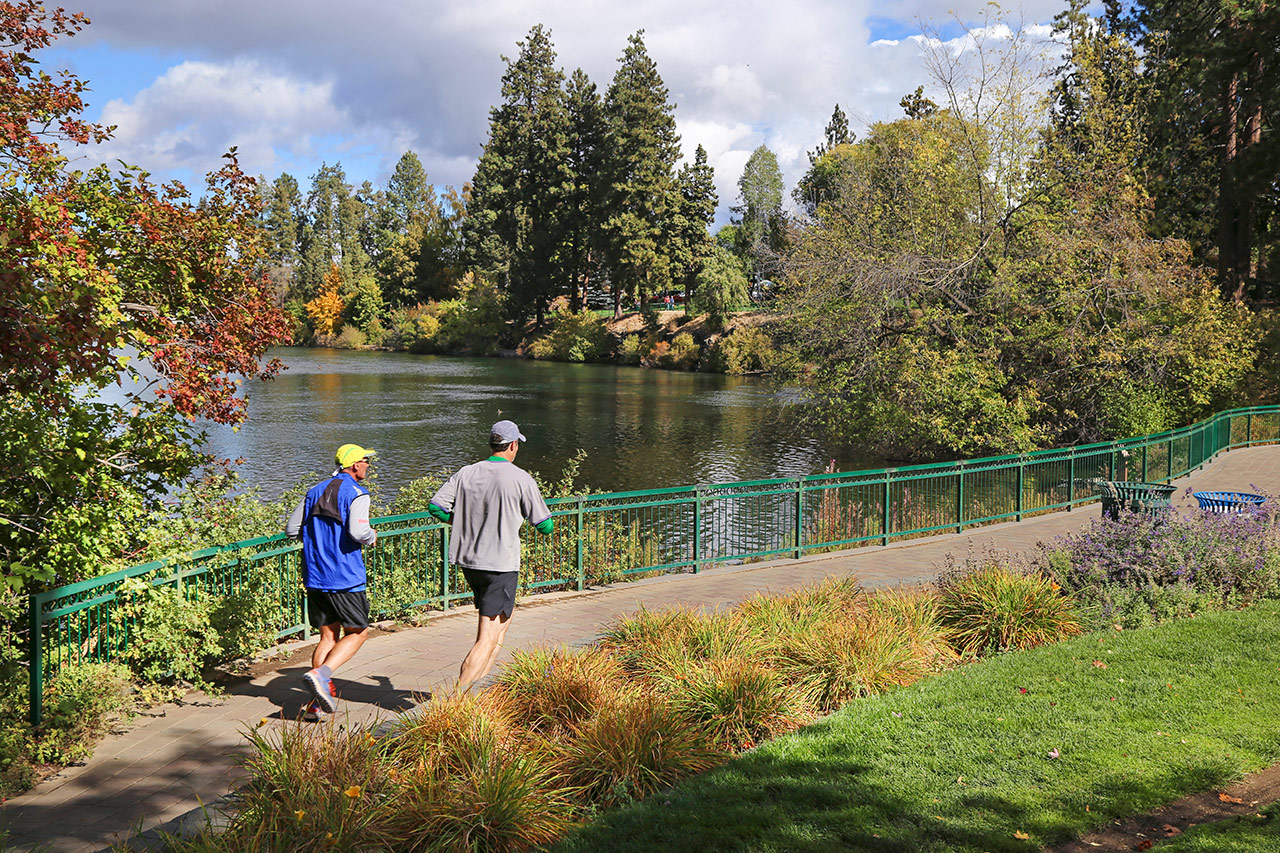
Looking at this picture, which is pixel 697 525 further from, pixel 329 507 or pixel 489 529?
pixel 329 507

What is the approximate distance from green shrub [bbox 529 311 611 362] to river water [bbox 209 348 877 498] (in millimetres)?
17142

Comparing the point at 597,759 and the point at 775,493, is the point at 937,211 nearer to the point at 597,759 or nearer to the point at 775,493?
the point at 775,493

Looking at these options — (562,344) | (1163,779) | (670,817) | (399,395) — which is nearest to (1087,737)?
(1163,779)

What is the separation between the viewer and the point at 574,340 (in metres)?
80.6

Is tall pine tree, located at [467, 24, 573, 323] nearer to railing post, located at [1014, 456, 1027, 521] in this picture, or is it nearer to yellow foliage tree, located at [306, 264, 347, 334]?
yellow foliage tree, located at [306, 264, 347, 334]

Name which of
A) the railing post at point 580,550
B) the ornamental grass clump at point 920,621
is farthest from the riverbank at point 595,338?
the ornamental grass clump at point 920,621

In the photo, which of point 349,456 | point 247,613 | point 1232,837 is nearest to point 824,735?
point 1232,837

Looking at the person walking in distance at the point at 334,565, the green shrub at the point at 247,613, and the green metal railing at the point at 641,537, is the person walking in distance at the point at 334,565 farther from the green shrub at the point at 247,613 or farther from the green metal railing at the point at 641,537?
the green metal railing at the point at 641,537

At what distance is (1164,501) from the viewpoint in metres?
11.0

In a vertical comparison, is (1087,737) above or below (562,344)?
below

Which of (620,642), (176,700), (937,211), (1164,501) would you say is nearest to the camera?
(176,700)

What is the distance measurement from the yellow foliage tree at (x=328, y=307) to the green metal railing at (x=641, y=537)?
93161mm

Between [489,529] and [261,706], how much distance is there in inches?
83.4

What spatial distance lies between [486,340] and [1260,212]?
212ft
